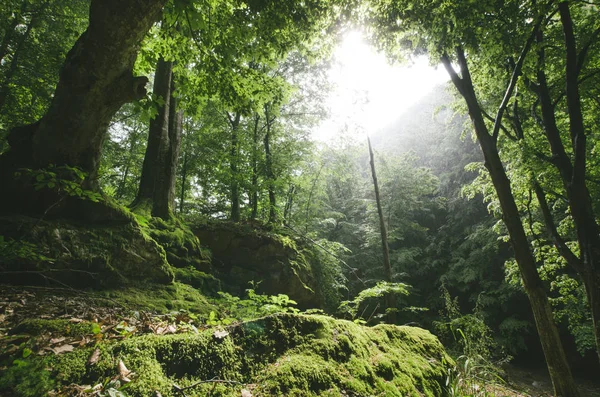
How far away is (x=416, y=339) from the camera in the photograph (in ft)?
9.27

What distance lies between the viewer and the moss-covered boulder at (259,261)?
858cm

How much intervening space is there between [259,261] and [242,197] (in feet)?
18.1

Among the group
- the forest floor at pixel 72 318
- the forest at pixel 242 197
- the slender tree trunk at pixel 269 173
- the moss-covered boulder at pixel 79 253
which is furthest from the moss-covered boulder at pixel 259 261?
the forest floor at pixel 72 318

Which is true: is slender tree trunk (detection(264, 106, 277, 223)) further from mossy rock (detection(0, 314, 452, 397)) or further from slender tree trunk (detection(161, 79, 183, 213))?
mossy rock (detection(0, 314, 452, 397))

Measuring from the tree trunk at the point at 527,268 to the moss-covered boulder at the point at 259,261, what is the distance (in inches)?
242

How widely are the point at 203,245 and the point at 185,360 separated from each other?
293 inches

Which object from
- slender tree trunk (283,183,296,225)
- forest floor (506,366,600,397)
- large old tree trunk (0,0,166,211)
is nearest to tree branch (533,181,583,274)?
forest floor (506,366,600,397)

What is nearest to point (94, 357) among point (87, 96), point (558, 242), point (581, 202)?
point (87, 96)

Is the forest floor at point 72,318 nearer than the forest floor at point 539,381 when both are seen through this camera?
Yes

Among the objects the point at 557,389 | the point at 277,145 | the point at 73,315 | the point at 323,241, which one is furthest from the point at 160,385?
the point at 277,145

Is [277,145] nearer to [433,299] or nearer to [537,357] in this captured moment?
[433,299]

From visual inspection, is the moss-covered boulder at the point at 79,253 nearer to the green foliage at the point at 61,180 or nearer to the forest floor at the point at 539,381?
the green foliage at the point at 61,180

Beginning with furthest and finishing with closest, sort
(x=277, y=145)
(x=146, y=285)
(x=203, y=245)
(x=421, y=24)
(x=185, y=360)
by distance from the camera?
(x=277, y=145) < (x=203, y=245) < (x=421, y=24) < (x=146, y=285) < (x=185, y=360)

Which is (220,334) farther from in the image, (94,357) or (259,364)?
(94,357)
